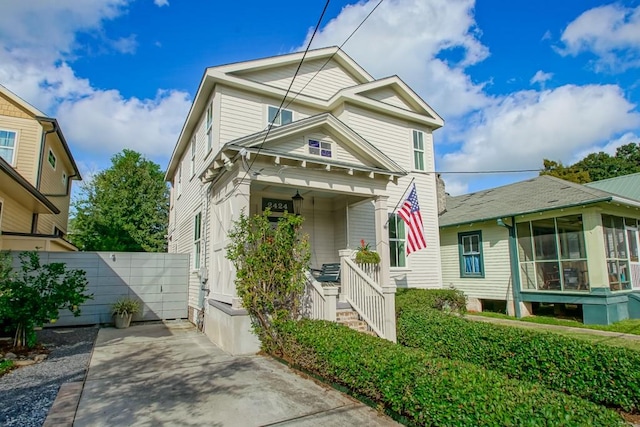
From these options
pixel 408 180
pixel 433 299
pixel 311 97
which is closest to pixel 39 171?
pixel 311 97

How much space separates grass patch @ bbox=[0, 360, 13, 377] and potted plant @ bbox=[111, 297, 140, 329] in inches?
168

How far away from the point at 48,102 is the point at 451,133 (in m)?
18.2

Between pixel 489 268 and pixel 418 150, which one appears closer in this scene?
pixel 418 150

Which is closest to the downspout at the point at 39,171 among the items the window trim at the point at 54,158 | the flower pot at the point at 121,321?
the window trim at the point at 54,158

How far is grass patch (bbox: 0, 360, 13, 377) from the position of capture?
17.6 ft

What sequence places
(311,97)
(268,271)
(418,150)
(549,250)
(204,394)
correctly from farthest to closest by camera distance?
1. (418,150)
2. (549,250)
3. (311,97)
4. (268,271)
5. (204,394)

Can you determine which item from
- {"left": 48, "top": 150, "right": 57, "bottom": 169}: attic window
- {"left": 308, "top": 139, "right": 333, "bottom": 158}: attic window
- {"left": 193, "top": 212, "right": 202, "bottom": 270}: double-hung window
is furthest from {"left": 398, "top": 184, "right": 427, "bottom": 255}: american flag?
{"left": 48, "top": 150, "right": 57, "bottom": 169}: attic window

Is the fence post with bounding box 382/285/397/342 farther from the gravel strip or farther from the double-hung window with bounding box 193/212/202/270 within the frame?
the double-hung window with bounding box 193/212/202/270

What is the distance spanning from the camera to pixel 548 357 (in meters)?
5.09

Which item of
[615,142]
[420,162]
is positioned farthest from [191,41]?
[615,142]

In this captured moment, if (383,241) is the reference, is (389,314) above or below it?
below

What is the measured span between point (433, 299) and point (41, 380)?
8.43 metres

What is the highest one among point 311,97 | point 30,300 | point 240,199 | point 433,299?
point 311,97

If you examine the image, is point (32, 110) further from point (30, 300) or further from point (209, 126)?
point (30, 300)
